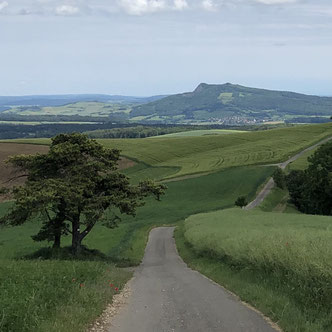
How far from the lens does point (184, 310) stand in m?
11.2

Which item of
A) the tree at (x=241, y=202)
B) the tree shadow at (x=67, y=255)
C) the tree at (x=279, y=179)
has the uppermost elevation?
the tree shadow at (x=67, y=255)

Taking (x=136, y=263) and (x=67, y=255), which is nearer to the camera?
(x=67, y=255)

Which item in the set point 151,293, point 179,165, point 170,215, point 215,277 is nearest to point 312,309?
point 151,293

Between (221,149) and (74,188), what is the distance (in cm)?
9637

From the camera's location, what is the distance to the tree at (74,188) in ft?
79.3

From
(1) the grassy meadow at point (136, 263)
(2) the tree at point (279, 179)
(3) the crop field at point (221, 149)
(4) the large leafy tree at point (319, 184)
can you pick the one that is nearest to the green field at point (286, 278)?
(1) the grassy meadow at point (136, 263)

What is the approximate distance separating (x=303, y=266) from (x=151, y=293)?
17.1ft

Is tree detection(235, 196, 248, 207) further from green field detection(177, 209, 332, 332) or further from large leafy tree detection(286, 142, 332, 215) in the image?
green field detection(177, 209, 332, 332)

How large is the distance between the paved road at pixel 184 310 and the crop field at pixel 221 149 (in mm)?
68766

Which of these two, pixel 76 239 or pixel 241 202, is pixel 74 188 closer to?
pixel 76 239

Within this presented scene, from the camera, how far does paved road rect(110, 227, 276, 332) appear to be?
9.72 meters

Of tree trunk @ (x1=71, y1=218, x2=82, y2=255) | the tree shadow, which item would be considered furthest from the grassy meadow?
tree trunk @ (x1=71, y1=218, x2=82, y2=255)

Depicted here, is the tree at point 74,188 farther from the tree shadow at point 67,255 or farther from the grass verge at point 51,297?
the grass verge at point 51,297

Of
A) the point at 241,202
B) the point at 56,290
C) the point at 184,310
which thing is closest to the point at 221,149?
the point at 241,202
